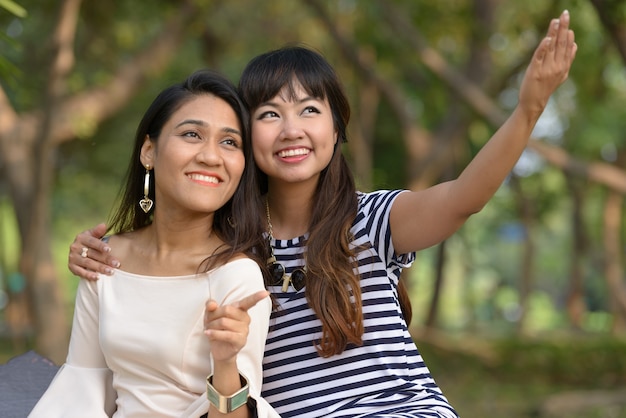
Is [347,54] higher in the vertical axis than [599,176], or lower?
higher

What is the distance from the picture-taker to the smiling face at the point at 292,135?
9.54 ft

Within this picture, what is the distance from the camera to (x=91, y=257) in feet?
9.64

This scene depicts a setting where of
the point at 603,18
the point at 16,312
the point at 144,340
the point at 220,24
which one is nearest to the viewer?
the point at 144,340

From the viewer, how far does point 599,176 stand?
8.97 meters

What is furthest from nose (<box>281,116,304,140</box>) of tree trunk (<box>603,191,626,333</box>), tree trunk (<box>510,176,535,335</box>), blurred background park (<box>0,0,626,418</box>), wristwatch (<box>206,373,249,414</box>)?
tree trunk (<box>510,176,535,335</box>)

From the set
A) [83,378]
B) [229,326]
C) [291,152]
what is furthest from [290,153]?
[83,378]

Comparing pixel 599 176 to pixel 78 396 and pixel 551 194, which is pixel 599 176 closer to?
pixel 78 396

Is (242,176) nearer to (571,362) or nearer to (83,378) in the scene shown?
(83,378)

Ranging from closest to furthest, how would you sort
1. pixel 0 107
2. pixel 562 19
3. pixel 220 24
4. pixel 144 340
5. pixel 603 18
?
pixel 562 19 < pixel 144 340 < pixel 603 18 < pixel 0 107 < pixel 220 24

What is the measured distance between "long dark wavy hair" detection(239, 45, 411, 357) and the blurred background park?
3309 millimetres

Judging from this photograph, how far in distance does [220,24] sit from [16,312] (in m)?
8.31

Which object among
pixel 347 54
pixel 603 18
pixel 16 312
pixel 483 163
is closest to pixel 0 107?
pixel 347 54

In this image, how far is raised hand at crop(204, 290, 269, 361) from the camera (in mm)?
2312

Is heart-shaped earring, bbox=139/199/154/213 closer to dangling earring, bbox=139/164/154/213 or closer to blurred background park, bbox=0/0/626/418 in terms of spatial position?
dangling earring, bbox=139/164/154/213
